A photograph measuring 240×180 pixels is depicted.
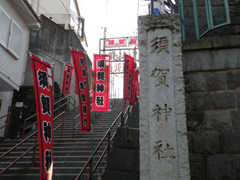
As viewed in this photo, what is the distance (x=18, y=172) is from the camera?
746cm

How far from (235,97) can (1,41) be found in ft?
32.9

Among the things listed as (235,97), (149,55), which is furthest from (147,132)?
(235,97)

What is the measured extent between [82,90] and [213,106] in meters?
5.20

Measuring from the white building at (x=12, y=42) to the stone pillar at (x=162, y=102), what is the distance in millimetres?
7750

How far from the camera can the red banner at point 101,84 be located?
36.3 feet

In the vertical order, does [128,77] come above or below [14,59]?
below

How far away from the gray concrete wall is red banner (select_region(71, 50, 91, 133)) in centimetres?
460

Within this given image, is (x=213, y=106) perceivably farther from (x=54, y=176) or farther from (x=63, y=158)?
(x=63, y=158)

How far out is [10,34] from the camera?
11750 mm

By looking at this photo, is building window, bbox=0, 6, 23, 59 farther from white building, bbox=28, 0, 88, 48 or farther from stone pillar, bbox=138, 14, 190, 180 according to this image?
white building, bbox=28, 0, 88, 48

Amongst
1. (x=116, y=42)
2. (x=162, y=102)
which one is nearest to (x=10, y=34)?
(x=162, y=102)

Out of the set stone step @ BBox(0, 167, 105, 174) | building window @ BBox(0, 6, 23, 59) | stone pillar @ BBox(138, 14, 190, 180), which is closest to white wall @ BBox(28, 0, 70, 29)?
building window @ BBox(0, 6, 23, 59)

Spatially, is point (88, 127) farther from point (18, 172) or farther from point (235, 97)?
point (235, 97)

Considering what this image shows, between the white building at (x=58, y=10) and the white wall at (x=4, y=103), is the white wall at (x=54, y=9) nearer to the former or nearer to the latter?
the white building at (x=58, y=10)
